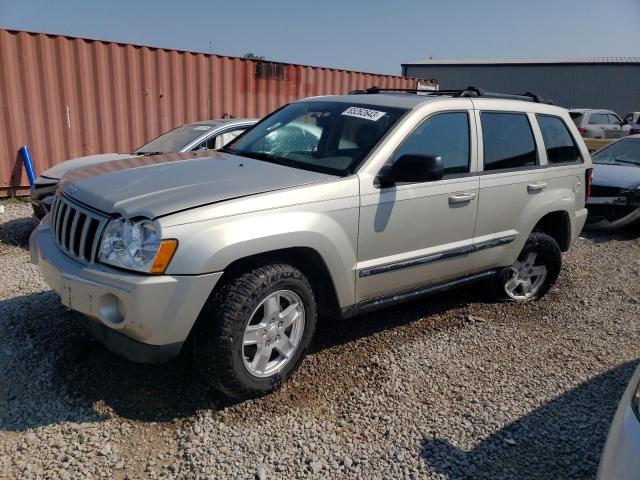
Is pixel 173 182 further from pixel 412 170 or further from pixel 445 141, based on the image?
pixel 445 141

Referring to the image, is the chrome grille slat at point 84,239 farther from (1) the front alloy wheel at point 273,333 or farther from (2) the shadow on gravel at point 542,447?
(2) the shadow on gravel at point 542,447

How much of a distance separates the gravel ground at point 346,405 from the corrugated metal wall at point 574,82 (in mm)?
35581

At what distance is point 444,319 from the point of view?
4.32 meters

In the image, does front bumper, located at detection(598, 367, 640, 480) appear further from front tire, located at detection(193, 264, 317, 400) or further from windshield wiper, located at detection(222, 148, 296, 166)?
windshield wiper, located at detection(222, 148, 296, 166)

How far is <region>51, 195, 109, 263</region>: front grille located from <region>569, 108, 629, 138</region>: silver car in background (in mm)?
19844

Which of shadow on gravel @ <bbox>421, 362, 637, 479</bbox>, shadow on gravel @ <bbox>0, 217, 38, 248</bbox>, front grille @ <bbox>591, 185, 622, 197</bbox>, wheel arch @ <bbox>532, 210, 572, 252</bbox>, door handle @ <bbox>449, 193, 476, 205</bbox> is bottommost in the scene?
shadow on gravel @ <bbox>0, 217, 38, 248</bbox>

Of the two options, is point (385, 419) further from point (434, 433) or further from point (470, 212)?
point (470, 212)

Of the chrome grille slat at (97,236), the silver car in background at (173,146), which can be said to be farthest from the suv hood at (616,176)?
the chrome grille slat at (97,236)

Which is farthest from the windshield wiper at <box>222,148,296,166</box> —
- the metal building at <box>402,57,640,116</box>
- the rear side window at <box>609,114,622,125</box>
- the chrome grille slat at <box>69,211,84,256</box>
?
the metal building at <box>402,57,640,116</box>

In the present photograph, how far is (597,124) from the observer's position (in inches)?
776

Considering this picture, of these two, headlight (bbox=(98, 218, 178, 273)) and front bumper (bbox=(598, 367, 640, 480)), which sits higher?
headlight (bbox=(98, 218, 178, 273))

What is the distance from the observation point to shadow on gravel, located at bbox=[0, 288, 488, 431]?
2.82 m

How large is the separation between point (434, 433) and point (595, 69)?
3913 cm

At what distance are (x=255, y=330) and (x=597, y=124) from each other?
20713 millimetres
